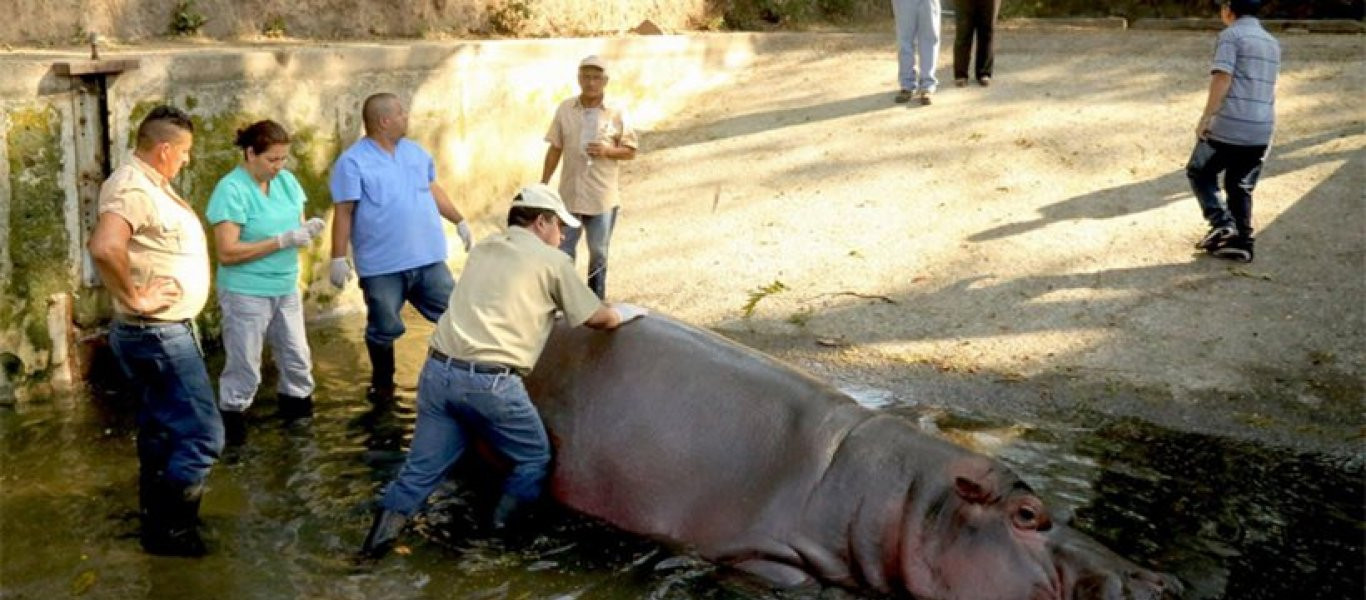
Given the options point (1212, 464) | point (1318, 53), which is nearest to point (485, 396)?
point (1212, 464)

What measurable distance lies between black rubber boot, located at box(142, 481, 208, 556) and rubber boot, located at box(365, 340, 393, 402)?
200 cm

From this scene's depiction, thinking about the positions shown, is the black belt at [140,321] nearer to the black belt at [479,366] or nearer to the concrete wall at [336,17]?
the black belt at [479,366]

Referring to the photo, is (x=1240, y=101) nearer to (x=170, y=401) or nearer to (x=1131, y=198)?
(x=1131, y=198)

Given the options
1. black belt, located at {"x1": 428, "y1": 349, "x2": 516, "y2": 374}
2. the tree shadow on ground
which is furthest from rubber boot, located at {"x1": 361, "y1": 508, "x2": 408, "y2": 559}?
the tree shadow on ground

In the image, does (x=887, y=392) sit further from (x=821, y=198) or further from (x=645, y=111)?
(x=645, y=111)

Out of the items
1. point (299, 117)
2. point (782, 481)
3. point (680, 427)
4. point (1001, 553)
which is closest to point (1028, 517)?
point (1001, 553)

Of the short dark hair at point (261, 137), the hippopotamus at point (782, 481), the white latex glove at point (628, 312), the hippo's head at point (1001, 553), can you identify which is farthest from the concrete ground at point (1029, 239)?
the short dark hair at point (261, 137)

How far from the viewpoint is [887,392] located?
26.7 ft

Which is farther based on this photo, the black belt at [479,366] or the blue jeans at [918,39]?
the blue jeans at [918,39]

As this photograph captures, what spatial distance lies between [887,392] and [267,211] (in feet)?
11.6

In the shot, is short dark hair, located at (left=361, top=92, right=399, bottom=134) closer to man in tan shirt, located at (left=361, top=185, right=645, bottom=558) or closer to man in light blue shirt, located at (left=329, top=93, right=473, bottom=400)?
man in light blue shirt, located at (left=329, top=93, right=473, bottom=400)

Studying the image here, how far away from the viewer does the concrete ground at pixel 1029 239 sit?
823 cm

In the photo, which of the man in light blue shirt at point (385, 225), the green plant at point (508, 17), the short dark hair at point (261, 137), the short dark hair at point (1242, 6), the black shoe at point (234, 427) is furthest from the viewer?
the green plant at point (508, 17)

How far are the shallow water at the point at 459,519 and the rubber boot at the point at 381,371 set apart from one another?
0.16 meters
